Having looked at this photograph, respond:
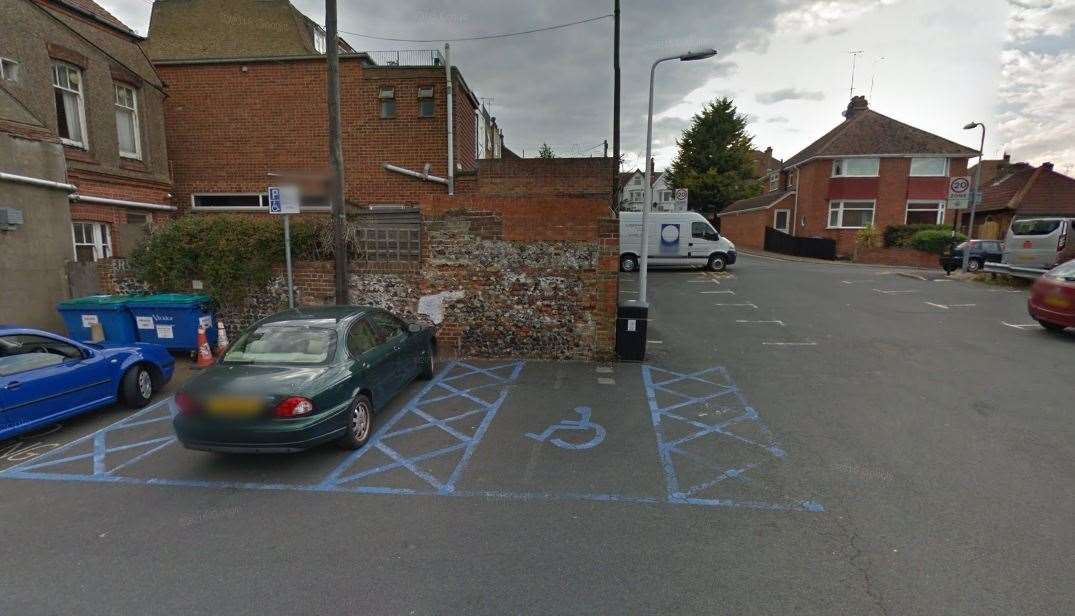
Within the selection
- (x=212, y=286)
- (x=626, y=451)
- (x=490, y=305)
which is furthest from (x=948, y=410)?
(x=212, y=286)

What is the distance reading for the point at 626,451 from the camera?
501 cm

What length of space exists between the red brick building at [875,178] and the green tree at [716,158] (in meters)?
8.57

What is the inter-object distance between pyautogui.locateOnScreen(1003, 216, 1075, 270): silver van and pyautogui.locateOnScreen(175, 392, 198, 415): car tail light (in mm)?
21208

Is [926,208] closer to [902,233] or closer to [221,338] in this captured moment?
[902,233]

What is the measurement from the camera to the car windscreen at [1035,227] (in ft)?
49.1

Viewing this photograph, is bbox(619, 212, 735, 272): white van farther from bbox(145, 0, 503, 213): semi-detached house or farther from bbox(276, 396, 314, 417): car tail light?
bbox(276, 396, 314, 417): car tail light

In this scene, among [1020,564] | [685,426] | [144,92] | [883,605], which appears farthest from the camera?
[144,92]

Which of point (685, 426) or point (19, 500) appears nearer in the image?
point (19, 500)

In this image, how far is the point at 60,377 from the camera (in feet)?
17.8

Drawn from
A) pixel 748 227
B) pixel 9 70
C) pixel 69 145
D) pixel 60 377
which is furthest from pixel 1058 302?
pixel 748 227

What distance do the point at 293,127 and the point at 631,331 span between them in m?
11.8

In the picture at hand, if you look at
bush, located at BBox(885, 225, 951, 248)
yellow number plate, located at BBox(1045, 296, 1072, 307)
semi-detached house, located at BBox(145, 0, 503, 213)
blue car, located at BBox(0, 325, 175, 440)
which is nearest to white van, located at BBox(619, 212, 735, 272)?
semi-detached house, located at BBox(145, 0, 503, 213)

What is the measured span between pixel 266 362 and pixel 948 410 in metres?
7.83

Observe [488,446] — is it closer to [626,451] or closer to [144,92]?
[626,451]
